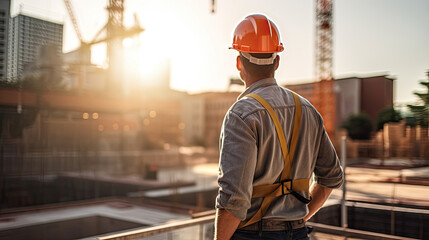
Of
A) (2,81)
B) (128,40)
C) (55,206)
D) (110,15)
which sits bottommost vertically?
(55,206)

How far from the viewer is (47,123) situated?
22844 millimetres

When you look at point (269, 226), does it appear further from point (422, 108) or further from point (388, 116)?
point (388, 116)

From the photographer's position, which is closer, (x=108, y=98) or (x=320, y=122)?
(x=320, y=122)

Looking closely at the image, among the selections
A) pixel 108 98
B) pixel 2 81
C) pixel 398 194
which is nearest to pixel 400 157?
pixel 398 194

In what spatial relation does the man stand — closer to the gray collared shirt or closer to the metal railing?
the gray collared shirt

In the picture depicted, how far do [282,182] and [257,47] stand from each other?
21.6 inches

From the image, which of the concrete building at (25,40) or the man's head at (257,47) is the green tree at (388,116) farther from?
the concrete building at (25,40)

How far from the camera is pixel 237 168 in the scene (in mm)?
1354

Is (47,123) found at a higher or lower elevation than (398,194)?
higher

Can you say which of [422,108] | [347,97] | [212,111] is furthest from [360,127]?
[422,108]

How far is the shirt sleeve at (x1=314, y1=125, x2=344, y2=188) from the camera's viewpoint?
1.75m

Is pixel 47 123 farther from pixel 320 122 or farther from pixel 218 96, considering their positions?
pixel 218 96

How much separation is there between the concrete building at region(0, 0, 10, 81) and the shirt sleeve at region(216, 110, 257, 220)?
15.8 m

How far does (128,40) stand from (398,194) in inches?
1509
